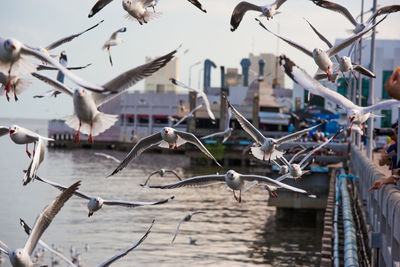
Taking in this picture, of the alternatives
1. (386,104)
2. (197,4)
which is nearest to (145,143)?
(197,4)

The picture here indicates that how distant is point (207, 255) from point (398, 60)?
185 ft

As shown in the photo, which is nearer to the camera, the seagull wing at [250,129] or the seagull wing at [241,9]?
the seagull wing at [241,9]

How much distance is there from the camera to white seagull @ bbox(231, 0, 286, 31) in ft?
31.5

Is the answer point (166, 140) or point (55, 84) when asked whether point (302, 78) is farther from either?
point (55, 84)

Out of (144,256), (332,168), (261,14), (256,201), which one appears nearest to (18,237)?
(144,256)

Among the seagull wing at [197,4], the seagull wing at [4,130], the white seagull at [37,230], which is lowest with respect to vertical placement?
the white seagull at [37,230]

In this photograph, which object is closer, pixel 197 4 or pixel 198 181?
pixel 197 4

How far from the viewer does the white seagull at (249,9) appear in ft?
31.5

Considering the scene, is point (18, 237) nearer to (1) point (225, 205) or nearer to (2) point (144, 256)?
(2) point (144, 256)

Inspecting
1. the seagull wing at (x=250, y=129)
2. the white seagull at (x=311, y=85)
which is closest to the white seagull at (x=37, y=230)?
the white seagull at (x=311, y=85)

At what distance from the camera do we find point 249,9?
395 inches

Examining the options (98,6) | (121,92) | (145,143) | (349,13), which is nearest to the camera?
(121,92)

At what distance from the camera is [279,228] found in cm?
3641

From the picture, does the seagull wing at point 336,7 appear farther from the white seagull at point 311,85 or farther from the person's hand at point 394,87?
the person's hand at point 394,87
